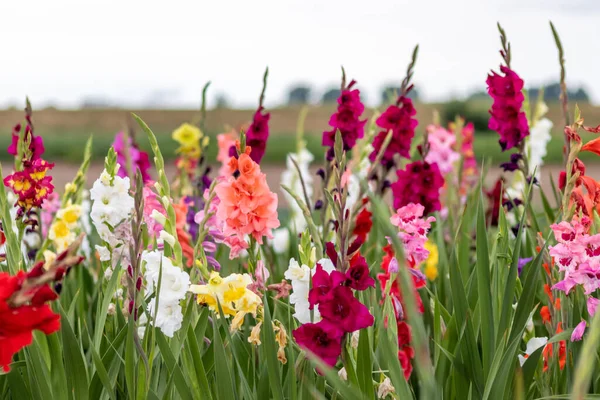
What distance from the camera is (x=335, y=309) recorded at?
1264mm

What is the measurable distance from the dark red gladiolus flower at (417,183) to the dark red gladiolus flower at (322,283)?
109cm

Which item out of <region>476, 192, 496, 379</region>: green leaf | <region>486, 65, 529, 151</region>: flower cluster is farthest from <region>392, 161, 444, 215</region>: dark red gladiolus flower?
<region>476, 192, 496, 379</region>: green leaf

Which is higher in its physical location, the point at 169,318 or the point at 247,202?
the point at 247,202

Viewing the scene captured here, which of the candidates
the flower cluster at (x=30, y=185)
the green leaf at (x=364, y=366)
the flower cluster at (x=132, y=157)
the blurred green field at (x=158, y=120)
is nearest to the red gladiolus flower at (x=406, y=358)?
the green leaf at (x=364, y=366)

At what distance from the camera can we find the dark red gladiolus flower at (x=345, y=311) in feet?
4.08

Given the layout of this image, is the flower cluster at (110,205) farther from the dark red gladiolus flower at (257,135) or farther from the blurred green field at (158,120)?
the blurred green field at (158,120)

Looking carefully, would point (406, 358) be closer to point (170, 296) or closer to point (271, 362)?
point (271, 362)

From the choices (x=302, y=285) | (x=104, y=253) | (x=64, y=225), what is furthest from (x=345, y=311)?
(x=64, y=225)

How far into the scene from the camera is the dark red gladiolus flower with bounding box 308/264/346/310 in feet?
4.10

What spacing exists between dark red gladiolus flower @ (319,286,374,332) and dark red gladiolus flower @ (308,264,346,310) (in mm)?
12

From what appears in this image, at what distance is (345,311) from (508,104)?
1.37 metres

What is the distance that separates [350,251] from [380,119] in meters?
1.34

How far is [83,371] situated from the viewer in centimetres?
154

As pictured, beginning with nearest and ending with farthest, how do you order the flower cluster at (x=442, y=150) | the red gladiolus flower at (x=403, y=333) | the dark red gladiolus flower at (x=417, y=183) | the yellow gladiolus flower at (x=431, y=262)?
the red gladiolus flower at (x=403, y=333), the dark red gladiolus flower at (x=417, y=183), the yellow gladiolus flower at (x=431, y=262), the flower cluster at (x=442, y=150)
